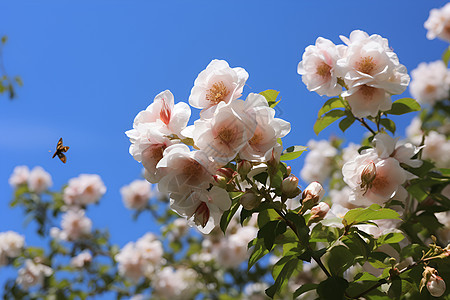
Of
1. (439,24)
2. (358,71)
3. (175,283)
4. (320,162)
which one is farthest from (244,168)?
(175,283)

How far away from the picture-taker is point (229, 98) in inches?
38.2

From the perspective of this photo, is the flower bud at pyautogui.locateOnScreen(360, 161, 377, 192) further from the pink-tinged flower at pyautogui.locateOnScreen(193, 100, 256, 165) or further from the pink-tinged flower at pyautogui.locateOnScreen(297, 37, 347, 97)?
the pink-tinged flower at pyautogui.locateOnScreen(193, 100, 256, 165)

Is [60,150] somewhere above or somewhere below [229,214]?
above

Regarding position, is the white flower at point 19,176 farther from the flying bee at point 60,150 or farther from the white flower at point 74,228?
the flying bee at point 60,150

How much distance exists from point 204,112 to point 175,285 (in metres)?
3.03

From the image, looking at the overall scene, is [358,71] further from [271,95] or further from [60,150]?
[60,150]

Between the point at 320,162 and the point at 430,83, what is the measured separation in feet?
4.39

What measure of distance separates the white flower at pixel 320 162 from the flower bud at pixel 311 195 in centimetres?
244

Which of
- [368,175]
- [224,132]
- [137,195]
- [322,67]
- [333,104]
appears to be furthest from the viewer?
[137,195]

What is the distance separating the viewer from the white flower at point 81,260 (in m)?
3.63

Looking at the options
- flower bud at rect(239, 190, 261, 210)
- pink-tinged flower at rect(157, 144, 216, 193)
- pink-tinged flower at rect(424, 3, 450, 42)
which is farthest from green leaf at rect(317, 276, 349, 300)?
pink-tinged flower at rect(424, 3, 450, 42)

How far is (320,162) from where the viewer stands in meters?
3.62

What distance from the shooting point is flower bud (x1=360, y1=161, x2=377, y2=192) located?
1169 mm

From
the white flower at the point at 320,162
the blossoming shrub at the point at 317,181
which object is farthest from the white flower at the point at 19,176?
the blossoming shrub at the point at 317,181
